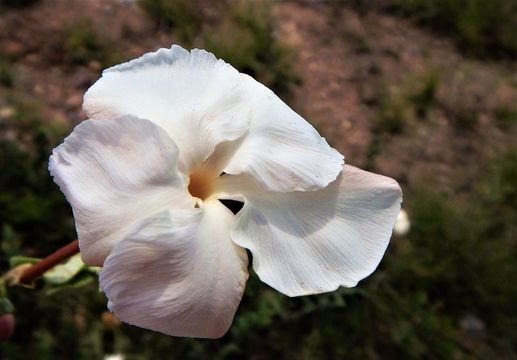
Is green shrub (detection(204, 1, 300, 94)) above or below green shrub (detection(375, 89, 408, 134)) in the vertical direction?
above

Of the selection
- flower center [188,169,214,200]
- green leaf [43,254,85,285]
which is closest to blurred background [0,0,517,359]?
green leaf [43,254,85,285]

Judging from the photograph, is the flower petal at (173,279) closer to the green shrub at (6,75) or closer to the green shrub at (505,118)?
the green shrub at (6,75)

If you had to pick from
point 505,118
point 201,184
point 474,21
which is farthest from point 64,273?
point 474,21

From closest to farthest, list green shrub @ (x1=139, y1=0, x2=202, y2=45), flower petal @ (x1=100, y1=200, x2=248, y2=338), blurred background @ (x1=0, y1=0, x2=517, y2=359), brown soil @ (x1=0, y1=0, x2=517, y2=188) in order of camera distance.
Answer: flower petal @ (x1=100, y1=200, x2=248, y2=338) → blurred background @ (x1=0, y1=0, x2=517, y2=359) → brown soil @ (x1=0, y1=0, x2=517, y2=188) → green shrub @ (x1=139, y1=0, x2=202, y2=45)

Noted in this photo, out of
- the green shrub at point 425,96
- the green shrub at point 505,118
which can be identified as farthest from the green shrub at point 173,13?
the green shrub at point 505,118

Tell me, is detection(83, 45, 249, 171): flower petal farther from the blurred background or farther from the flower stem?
the blurred background

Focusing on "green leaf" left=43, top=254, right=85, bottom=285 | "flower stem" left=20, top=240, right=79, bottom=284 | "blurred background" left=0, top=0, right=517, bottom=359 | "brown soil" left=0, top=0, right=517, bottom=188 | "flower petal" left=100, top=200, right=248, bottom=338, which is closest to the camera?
"flower petal" left=100, top=200, right=248, bottom=338

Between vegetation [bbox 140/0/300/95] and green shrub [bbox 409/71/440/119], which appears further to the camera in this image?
green shrub [bbox 409/71/440/119]
